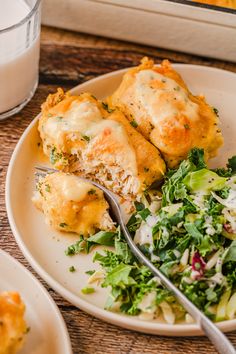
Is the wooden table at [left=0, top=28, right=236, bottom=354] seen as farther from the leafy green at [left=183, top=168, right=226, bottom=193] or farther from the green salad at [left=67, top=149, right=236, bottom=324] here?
the leafy green at [left=183, top=168, right=226, bottom=193]

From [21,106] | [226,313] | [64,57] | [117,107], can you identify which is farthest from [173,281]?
[64,57]

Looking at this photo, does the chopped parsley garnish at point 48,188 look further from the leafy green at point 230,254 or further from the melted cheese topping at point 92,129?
the leafy green at point 230,254

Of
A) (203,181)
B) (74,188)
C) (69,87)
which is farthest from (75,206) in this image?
(69,87)

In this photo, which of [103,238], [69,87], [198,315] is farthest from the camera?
[69,87]

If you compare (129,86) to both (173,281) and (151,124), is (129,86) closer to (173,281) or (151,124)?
(151,124)

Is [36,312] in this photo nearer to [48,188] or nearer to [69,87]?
[48,188]

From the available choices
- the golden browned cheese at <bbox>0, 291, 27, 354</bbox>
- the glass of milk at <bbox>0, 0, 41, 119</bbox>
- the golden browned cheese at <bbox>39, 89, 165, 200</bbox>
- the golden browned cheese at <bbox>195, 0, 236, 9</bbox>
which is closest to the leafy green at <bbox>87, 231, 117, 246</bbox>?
the golden browned cheese at <bbox>39, 89, 165, 200</bbox>
